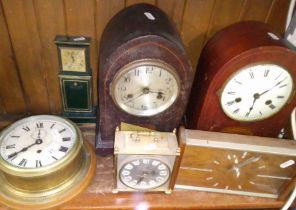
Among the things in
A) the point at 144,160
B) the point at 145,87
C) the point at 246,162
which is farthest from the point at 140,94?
the point at 246,162

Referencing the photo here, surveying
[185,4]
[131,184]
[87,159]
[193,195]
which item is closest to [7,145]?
[87,159]

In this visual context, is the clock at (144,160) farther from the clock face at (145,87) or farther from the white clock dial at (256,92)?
the white clock dial at (256,92)

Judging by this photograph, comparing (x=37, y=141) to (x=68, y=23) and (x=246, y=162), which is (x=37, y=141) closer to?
(x=68, y=23)

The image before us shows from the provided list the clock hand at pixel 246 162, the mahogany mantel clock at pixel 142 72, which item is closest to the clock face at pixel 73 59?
the mahogany mantel clock at pixel 142 72

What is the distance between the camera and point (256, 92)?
1.06 metres

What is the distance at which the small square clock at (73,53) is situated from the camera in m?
1.17

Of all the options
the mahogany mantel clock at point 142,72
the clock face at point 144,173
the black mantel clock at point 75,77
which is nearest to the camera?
the mahogany mantel clock at point 142,72

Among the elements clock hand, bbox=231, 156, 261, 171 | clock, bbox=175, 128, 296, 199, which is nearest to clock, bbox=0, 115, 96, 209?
clock, bbox=175, 128, 296, 199

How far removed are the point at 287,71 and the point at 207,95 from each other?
10.9 inches

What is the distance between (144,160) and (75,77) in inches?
18.0

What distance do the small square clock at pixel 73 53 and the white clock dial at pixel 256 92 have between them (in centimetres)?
56

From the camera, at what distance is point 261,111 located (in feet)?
3.71

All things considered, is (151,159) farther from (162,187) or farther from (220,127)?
(220,127)

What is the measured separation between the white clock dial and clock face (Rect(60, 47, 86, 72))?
568mm
